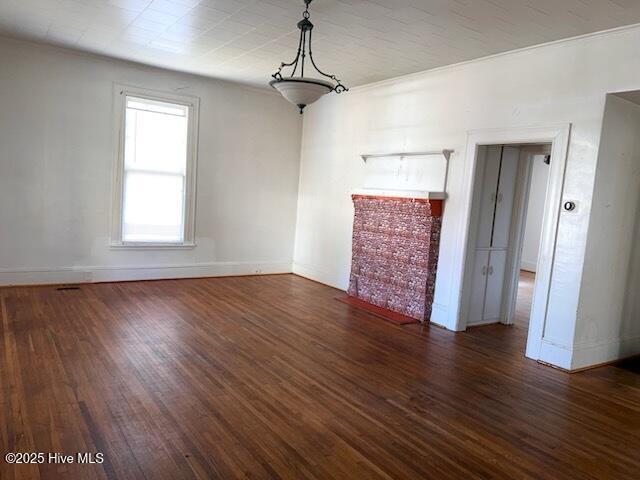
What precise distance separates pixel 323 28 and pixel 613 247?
131 inches

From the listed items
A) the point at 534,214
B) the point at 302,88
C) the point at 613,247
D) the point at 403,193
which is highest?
the point at 302,88

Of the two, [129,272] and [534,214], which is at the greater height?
[534,214]

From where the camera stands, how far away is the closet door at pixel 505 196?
535cm

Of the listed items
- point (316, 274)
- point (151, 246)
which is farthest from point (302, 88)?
point (316, 274)

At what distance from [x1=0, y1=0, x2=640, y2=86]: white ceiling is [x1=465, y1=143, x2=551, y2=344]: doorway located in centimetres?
133

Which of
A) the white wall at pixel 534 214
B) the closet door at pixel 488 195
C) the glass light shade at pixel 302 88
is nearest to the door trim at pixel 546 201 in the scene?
the closet door at pixel 488 195

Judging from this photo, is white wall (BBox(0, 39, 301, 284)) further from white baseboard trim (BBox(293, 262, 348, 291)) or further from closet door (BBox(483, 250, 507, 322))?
closet door (BBox(483, 250, 507, 322))

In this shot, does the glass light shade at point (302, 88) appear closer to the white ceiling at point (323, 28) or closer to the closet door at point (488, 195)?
the white ceiling at point (323, 28)

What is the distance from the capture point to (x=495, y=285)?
5539mm

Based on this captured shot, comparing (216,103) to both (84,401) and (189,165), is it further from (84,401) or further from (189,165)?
(84,401)

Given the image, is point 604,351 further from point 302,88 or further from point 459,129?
point 302,88

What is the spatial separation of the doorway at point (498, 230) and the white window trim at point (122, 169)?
13.1ft

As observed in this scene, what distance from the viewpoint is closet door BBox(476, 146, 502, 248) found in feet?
16.9

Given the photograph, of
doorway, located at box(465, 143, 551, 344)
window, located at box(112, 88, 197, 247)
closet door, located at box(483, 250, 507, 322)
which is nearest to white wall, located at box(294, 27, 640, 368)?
doorway, located at box(465, 143, 551, 344)
